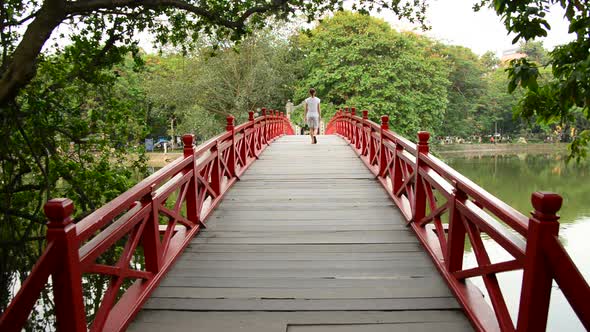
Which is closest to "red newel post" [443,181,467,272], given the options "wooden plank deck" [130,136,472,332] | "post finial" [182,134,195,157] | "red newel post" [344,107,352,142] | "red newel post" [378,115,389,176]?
"wooden plank deck" [130,136,472,332]

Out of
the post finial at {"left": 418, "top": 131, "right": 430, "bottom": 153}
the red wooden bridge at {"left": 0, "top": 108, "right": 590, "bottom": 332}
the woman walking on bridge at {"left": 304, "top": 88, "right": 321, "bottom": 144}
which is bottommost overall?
the red wooden bridge at {"left": 0, "top": 108, "right": 590, "bottom": 332}

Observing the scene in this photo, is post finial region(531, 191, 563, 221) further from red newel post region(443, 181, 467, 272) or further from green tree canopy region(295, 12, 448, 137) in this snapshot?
green tree canopy region(295, 12, 448, 137)

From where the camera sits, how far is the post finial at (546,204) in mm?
2131

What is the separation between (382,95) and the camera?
995 inches

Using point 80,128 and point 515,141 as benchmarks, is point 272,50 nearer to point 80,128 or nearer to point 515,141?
point 80,128

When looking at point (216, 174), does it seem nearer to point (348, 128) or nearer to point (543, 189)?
point (348, 128)

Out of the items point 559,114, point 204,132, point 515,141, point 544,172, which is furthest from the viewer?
point 515,141

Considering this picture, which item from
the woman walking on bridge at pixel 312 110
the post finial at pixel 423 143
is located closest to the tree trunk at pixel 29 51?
the post finial at pixel 423 143

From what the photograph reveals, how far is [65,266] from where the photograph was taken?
2.30 m

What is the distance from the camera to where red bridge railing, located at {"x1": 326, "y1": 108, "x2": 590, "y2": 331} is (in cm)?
213

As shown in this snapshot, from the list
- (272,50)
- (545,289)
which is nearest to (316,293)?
(545,289)

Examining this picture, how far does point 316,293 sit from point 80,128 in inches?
204

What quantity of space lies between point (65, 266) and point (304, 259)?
7.73 ft

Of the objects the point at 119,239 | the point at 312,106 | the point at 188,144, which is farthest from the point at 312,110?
the point at 119,239
